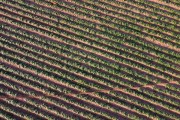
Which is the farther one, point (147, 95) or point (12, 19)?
point (12, 19)

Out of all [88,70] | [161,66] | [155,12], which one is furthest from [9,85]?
[155,12]

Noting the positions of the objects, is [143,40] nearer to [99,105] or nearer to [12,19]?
[99,105]

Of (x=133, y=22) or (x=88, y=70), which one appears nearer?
(x=88, y=70)

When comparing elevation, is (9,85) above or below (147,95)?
below

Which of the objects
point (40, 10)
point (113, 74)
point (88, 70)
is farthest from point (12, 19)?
point (113, 74)

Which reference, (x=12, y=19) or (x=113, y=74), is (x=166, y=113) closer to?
(x=113, y=74)

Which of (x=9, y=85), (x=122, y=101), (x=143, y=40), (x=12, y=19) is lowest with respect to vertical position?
(x=9, y=85)
